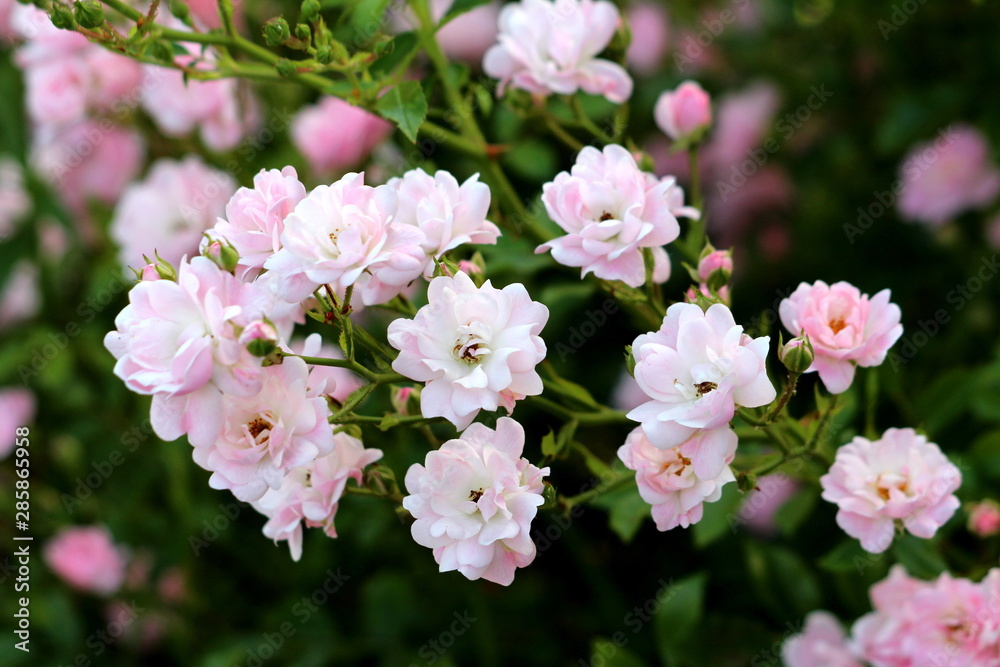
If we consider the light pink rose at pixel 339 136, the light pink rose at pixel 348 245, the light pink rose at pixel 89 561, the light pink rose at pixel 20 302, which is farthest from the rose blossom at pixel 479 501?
the light pink rose at pixel 20 302

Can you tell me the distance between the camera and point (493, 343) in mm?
702

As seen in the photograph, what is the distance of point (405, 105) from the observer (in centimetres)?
90

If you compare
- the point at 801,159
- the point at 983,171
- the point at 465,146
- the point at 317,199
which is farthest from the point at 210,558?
the point at 983,171

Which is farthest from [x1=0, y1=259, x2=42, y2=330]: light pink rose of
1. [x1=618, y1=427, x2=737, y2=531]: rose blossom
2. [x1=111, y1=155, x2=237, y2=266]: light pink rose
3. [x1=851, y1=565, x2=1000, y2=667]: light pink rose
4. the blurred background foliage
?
[x1=851, y1=565, x2=1000, y2=667]: light pink rose

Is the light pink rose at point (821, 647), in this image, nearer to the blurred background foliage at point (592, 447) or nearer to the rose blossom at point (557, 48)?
the blurred background foliage at point (592, 447)

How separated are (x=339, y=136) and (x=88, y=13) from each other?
2.11 ft

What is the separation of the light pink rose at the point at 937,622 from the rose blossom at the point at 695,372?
39cm

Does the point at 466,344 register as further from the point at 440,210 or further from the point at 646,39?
the point at 646,39

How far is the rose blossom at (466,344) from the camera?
68cm

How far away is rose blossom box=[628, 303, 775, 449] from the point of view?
2.15 ft

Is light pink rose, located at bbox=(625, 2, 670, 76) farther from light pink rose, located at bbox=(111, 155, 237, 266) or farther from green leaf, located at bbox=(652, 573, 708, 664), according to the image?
green leaf, located at bbox=(652, 573, 708, 664)

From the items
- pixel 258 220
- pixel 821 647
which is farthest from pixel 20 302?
pixel 821 647

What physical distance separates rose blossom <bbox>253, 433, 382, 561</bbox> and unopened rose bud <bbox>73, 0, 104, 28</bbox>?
1.46 feet

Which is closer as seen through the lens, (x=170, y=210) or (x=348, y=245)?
(x=348, y=245)
